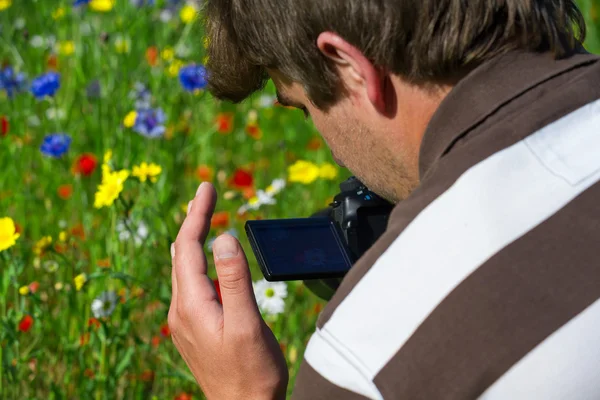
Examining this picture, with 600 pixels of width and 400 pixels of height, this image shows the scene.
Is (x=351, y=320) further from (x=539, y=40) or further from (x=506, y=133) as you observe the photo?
(x=539, y=40)

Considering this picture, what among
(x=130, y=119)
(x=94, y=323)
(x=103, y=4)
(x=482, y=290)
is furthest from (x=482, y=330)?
(x=103, y=4)

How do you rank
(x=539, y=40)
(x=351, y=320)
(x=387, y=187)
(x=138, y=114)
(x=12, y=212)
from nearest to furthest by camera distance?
(x=351, y=320)
(x=539, y=40)
(x=387, y=187)
(x=138, y=114)
(x=12, y=212)

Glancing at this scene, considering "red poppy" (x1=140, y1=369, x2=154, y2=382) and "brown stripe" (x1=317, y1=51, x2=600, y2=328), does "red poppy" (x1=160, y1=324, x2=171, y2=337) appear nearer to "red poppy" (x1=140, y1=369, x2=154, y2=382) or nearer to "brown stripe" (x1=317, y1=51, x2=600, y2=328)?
"red poppy" (x1=140, y1=369, x2=154, y2=382)

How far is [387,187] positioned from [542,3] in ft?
0.78

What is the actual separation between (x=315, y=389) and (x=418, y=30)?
0.33 m

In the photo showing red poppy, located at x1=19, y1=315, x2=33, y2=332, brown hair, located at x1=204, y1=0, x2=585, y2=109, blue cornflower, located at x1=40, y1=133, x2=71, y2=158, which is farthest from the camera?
blue cornflower, located at x1=40, y1=133, x2=71, y2=158

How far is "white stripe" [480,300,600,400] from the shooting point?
715 mm

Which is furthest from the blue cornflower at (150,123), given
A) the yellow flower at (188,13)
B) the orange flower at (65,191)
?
the yellow flower at (188,13)

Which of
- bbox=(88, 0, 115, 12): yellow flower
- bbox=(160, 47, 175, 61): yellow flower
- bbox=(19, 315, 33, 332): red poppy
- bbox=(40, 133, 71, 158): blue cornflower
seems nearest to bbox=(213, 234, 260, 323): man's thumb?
bbox=(19, 315, 33, 332): red poppy

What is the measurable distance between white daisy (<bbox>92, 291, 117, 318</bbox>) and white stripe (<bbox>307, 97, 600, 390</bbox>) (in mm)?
725

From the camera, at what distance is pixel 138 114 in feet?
6.14

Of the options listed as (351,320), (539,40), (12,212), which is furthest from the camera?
(12,212)

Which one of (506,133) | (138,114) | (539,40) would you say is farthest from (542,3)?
(138,114)

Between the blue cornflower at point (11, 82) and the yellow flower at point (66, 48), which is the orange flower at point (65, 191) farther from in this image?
the yellow flower at point (66, 48)
